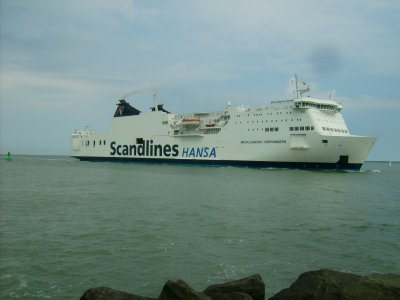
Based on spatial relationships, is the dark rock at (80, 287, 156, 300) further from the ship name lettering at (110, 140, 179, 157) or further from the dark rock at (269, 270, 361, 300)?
the ship name lettering at (110, 140, 179, 157)

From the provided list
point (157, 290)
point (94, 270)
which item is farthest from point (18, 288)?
point (157, 290)

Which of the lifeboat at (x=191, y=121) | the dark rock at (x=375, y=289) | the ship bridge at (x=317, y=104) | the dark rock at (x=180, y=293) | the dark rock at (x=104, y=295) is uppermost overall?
the ship bridge at (x=317, y=104)

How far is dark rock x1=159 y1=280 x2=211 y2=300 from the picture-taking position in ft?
13.3

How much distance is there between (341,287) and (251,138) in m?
31.6

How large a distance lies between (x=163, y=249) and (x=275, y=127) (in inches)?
1097

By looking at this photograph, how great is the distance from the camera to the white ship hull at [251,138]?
32031 millimetres

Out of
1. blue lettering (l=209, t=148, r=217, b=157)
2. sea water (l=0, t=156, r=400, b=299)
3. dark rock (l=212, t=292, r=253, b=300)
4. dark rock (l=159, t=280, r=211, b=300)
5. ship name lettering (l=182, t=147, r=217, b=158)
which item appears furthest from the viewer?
ship name lettering (l=182, t=147, r=217, b=158)

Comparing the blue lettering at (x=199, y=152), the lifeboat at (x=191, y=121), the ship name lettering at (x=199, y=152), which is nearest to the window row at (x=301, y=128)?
the ship name lettering at (x=199, y=152)

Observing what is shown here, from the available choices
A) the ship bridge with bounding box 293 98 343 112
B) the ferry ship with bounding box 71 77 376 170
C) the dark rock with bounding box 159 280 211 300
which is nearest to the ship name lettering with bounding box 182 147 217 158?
the ferry ship with bounding box 71 77 376 170

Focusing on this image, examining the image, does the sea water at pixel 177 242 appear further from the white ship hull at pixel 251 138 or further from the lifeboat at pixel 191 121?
the lifeboat at pixel 191 121

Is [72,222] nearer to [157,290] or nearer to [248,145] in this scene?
[157,290]

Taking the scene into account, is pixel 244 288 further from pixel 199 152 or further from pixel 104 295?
pixel 199 152

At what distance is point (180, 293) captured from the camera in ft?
13.5

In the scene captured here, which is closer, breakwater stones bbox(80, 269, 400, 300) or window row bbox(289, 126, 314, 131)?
breakwater stones bbox(80, 269, 400, 300)
